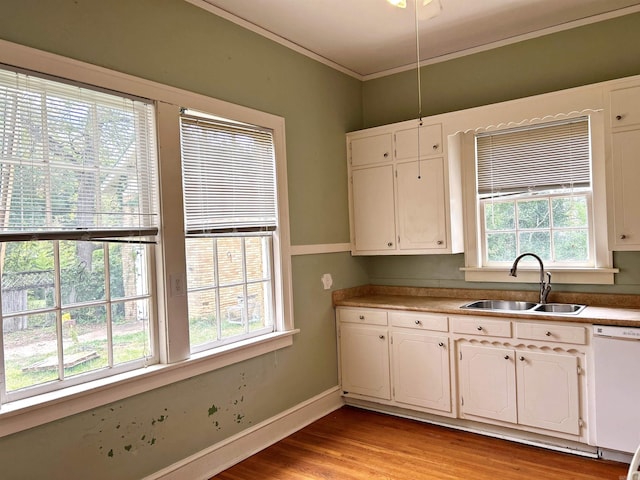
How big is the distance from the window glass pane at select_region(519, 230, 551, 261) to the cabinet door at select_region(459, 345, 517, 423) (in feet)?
2.95

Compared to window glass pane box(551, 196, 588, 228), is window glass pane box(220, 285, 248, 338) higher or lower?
lower

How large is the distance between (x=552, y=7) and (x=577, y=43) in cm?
39

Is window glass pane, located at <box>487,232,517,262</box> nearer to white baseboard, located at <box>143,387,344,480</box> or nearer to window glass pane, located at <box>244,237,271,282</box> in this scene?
white baseboard, located at <box>143,387,344,480</box>

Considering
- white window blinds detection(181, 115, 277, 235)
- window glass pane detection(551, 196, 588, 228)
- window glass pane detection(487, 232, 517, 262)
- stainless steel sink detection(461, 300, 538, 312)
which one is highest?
white window blinds detection(181, 115, 277, 235)

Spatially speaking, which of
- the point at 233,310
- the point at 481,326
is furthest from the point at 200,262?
the point at 481,326

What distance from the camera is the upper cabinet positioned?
3742 mm

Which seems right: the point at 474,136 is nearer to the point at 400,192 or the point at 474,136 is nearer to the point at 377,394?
the point at 400,192

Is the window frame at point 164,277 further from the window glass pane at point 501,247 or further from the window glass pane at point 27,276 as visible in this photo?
the window glass pane at point 501,247

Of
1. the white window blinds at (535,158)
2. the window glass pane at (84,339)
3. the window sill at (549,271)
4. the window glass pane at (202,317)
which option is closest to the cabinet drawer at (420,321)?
the window sill at (549,271)

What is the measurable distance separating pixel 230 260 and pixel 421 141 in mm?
1791

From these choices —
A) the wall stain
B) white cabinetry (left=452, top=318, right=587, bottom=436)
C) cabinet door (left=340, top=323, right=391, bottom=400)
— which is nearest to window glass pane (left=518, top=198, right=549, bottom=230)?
white cabinetry (left=452, top=318, right=587, bottom=436)

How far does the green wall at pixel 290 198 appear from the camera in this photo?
2.23 m

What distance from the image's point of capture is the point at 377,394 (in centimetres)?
381

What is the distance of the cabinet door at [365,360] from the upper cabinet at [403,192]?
69 cm
